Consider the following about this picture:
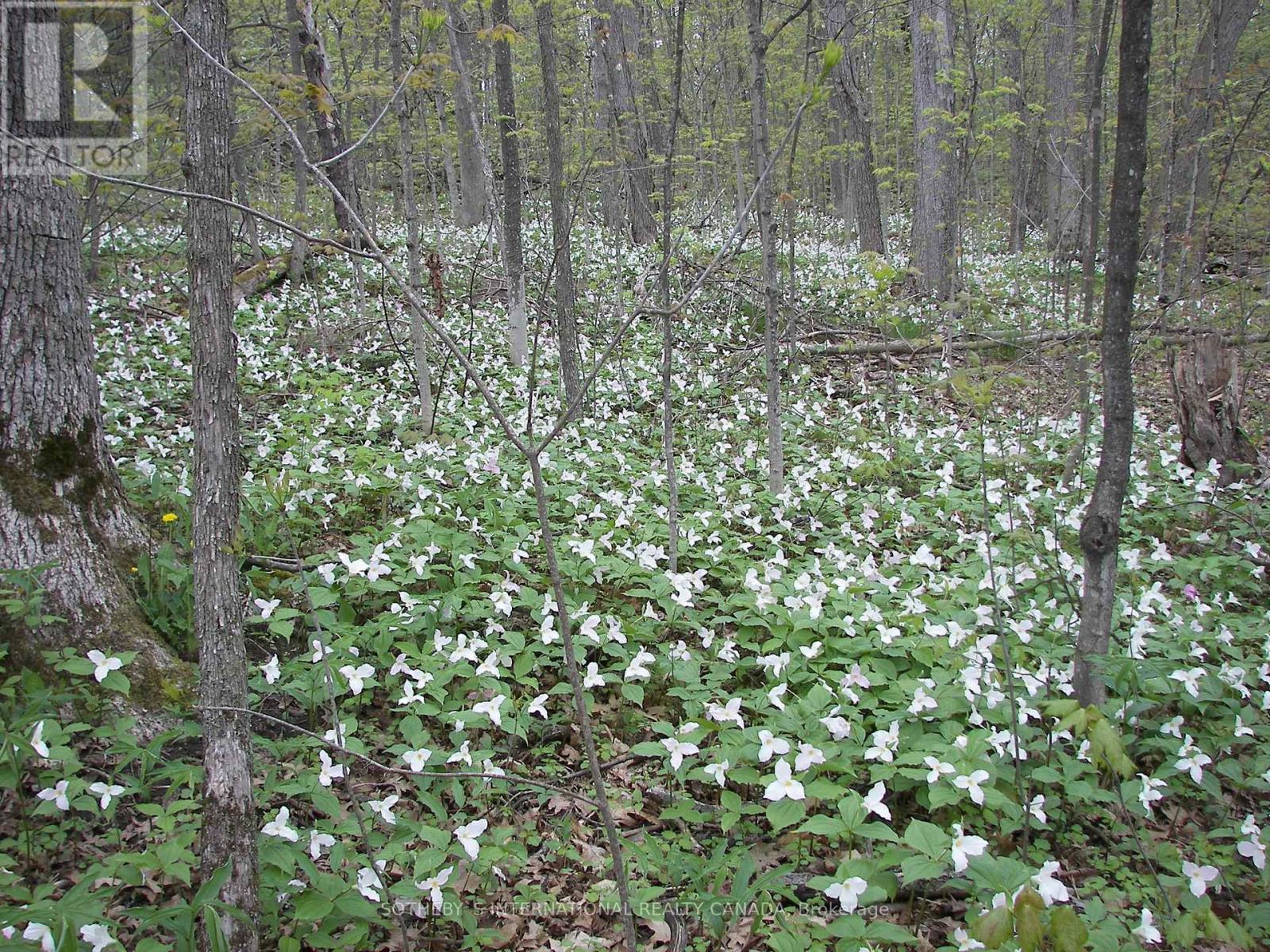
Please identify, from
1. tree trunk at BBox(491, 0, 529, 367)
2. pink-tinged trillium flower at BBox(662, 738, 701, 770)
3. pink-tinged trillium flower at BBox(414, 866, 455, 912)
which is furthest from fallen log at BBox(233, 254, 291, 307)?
pink-tinged trillium flower at BBox(414, 866, 455, 912)

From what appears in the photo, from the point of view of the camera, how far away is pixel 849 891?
6.68 ft

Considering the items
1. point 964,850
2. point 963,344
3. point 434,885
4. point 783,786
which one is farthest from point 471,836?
point 963,344

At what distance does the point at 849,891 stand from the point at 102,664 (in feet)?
7.97

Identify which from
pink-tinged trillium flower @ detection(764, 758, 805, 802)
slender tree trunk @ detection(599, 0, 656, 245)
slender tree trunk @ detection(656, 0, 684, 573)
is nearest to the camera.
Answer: pink-tinged trillium flower @ detection(764, 758, 805, 802)

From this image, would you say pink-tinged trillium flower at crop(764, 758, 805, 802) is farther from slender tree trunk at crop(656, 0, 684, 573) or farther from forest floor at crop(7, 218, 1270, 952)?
slender tree trunk at crop(656, 0, 684, 573)

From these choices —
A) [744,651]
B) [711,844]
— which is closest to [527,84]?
[744,651]

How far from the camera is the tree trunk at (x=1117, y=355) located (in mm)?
2521

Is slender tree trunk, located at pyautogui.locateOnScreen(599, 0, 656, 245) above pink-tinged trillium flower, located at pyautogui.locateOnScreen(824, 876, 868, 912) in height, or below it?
A: above

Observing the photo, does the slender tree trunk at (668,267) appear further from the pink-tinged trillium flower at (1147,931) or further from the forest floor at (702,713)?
the pink-tinged trillium flower at (1147,931)

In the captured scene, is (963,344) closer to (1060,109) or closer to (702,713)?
(702,713)

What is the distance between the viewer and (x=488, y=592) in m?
3.71

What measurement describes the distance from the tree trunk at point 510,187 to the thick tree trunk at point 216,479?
4.31 m

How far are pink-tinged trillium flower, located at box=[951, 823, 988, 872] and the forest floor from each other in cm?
1

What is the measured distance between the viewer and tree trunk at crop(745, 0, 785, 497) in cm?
444
